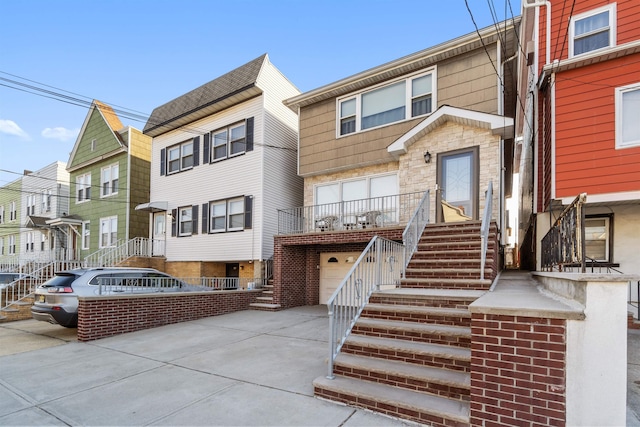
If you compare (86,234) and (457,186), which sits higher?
(457,186)

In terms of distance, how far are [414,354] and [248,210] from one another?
929cm

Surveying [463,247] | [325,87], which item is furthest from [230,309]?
[325,87]

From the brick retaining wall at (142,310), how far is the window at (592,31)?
36.1 ft

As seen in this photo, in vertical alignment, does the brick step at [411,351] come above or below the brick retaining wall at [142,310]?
above

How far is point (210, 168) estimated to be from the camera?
13.9 metres

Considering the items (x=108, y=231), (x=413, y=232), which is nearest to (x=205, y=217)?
(x=108, y=231)

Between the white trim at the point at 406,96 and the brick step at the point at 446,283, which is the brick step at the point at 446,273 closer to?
the brick step at the point at 446,283

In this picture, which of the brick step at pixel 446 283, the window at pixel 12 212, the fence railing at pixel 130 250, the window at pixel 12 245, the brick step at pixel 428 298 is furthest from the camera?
the window at pixel 12 212

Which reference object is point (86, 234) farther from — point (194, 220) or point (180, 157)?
point (194, 220)

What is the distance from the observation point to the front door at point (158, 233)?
15.5 meters

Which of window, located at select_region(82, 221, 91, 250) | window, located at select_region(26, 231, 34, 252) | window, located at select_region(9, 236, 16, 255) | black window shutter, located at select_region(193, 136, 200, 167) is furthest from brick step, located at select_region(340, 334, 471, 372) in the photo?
window, located at select_region(9, 236, 16, 255)

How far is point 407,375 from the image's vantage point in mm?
3715

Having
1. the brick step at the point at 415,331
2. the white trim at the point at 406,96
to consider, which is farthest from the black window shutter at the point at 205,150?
the brick step at the point at 415,331

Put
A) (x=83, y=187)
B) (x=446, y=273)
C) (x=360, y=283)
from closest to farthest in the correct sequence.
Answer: (x=360, y=283)
(x=446, y=273)
(x=83, y=187)
